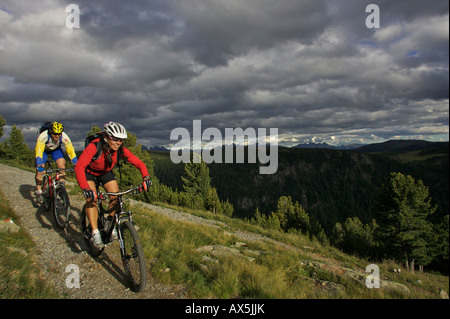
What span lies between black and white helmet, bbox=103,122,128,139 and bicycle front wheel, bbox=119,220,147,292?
1.86 m

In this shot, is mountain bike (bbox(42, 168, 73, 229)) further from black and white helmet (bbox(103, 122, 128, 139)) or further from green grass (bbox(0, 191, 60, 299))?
black and white helmet (bbox(103, 122, 128, 139))

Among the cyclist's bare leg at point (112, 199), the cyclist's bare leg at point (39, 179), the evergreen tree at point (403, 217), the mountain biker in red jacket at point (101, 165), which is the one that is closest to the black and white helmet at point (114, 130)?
the mountain biker in red jacket at point (101, 165)

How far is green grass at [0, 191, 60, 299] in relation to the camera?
392 centimetres

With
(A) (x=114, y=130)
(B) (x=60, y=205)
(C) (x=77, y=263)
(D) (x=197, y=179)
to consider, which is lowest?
(D) (x=197, y=179)


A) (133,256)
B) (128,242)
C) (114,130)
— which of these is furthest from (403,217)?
(114,130)

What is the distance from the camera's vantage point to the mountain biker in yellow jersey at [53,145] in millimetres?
7270

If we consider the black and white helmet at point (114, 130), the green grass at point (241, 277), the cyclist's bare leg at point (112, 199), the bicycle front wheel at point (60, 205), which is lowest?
the green grass at point (241, 277)

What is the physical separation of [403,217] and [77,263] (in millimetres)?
37121

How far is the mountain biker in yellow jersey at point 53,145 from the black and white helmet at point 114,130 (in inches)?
138

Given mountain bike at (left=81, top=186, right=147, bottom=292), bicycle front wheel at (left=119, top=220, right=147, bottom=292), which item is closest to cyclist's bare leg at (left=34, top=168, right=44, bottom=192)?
mountain bike at (left=81, top=186, right=147, bottom=292)

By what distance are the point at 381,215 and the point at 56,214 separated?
37.5 m

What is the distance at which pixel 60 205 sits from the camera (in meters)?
7.52

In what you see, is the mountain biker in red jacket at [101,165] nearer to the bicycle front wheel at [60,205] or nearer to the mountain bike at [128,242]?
the mountain bike at [128,242]

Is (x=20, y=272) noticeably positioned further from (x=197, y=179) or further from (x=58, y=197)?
(x=197, y=179)
